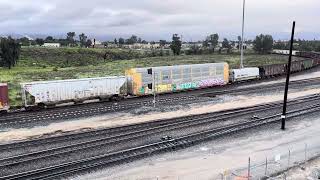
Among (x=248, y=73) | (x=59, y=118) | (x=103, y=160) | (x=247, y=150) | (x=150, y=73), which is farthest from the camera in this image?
(x=248, y=73)

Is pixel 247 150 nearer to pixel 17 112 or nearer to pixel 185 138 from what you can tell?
pixel 185 138

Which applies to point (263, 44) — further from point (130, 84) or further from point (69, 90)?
point (69, 90)

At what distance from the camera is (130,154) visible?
26797 mm

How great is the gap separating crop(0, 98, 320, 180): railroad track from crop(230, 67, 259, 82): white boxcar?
26505 millimetres

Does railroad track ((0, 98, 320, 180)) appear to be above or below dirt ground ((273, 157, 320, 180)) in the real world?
above

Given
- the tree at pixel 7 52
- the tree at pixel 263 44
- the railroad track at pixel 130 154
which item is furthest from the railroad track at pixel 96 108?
the tree at pixel 263 44

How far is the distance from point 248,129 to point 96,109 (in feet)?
51.0

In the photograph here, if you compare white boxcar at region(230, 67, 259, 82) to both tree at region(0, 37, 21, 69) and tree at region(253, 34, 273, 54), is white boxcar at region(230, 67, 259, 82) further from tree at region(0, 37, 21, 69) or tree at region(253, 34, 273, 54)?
tree at region(253, 34, 273, 54)

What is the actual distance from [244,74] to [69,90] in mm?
31521

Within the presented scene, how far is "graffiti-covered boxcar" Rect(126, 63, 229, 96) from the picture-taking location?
4859cm

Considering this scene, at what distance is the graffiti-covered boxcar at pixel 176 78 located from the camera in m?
48.6

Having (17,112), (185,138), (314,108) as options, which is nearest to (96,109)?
(17,112)

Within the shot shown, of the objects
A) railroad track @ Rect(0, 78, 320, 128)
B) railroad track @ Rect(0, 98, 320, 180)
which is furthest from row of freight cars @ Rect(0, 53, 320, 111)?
railroad track @ Rect(0, 98, 320, 180)

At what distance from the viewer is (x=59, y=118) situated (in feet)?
125
